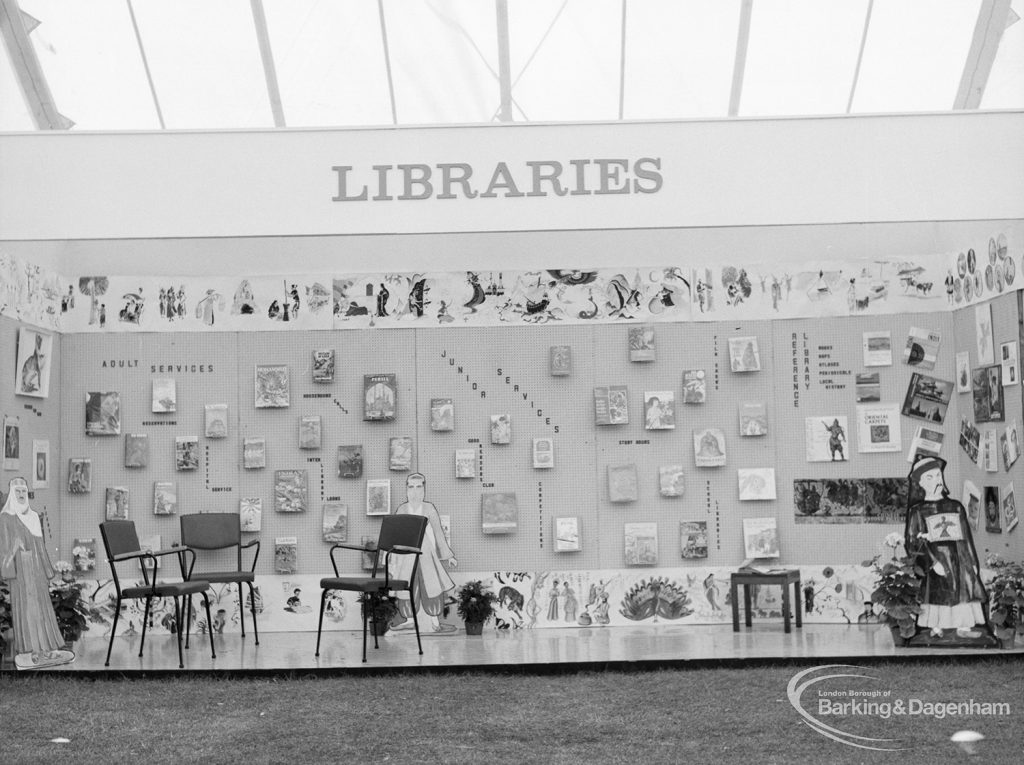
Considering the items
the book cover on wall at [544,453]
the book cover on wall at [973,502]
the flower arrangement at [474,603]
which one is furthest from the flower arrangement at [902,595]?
the flower arrangement at [474,603]

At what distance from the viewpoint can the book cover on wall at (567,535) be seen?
788cm

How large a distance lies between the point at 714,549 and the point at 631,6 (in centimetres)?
367

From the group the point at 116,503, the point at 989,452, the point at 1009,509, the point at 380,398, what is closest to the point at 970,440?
the point at 989,452

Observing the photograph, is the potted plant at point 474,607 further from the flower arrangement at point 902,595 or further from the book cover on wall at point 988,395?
the book cover on wall at point 988,395

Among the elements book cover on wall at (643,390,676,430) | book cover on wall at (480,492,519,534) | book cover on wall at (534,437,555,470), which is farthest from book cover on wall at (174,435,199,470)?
book cover on wall at (643,390,676,430)

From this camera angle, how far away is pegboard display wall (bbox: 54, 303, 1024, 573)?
26.0 feet

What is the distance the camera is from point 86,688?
5840mm

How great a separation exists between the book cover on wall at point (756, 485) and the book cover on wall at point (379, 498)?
2280 millimetres

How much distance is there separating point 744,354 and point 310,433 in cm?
287

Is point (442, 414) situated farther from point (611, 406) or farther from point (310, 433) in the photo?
point (611, 406)

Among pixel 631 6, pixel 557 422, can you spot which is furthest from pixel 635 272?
pixel 631 6

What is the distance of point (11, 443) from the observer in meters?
7.30

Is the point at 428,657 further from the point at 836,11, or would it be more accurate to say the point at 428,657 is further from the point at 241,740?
the point at 836,11

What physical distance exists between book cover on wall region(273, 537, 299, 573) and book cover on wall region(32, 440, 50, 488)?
1.49m
